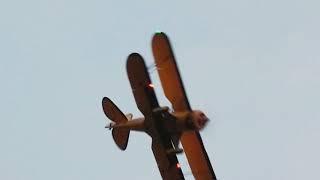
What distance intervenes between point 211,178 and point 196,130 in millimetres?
4288

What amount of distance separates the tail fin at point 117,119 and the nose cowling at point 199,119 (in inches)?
176

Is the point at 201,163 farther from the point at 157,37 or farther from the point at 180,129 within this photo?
the point at 157,37

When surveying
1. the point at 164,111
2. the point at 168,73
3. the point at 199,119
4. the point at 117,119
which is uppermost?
the point at 168,73

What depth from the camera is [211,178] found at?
4622 centimetres

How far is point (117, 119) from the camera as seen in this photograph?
1816 inches

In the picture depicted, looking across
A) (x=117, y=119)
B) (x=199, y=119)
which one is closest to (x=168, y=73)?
(x=199, y=119)

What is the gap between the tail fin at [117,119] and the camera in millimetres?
45938

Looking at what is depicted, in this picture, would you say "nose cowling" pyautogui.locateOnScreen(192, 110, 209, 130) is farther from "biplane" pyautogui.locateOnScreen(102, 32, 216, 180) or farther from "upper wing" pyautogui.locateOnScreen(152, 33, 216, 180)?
"upper wing" pyautogui.locateOnScreen(152, 33, 216, 180)

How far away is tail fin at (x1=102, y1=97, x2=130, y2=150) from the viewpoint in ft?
151

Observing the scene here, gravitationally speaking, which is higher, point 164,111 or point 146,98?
point 146,98

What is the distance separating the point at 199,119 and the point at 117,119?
17.4 ft

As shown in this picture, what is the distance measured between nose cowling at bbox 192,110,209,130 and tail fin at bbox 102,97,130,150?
4465 mm

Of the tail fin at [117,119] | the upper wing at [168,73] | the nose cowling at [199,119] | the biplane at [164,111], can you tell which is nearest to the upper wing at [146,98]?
the biplane at [164,111]

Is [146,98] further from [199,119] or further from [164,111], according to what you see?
[199,119]
